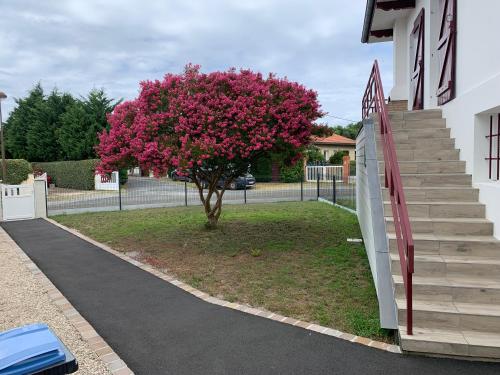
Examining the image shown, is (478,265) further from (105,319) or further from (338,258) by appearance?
(105,319)

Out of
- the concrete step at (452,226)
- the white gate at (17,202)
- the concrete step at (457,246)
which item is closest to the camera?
the concrete step at (457,246)

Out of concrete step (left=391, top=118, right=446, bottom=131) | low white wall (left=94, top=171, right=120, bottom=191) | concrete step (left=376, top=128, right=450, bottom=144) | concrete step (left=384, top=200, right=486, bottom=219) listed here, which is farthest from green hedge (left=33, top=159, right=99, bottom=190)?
concrete step (left=384, top=200, right=486, bottom=219)

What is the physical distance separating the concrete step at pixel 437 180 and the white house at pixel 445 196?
0.01m

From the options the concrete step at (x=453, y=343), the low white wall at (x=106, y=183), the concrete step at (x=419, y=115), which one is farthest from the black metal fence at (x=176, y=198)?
the concrete step at (x=453, y=343)

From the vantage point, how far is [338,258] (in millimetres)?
6996

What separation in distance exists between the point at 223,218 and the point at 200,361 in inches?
355

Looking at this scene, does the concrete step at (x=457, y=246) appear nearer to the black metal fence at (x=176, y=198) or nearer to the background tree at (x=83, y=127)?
the black metal fence at (x=176, y=198)

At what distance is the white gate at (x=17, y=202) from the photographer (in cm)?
1348

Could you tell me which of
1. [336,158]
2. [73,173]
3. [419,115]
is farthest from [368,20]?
[336,158]

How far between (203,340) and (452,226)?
3.09 meters

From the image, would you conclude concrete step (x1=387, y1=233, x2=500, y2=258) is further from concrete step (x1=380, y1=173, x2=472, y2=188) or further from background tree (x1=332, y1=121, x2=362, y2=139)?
background tree (x1=332, y1=121, x2=362, y2=139)

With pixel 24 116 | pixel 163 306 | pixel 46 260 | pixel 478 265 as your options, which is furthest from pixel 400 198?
pixel 24 116

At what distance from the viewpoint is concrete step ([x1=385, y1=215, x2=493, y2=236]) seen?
448 cm

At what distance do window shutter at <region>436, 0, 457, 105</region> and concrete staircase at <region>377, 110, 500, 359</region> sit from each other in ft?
2.42
